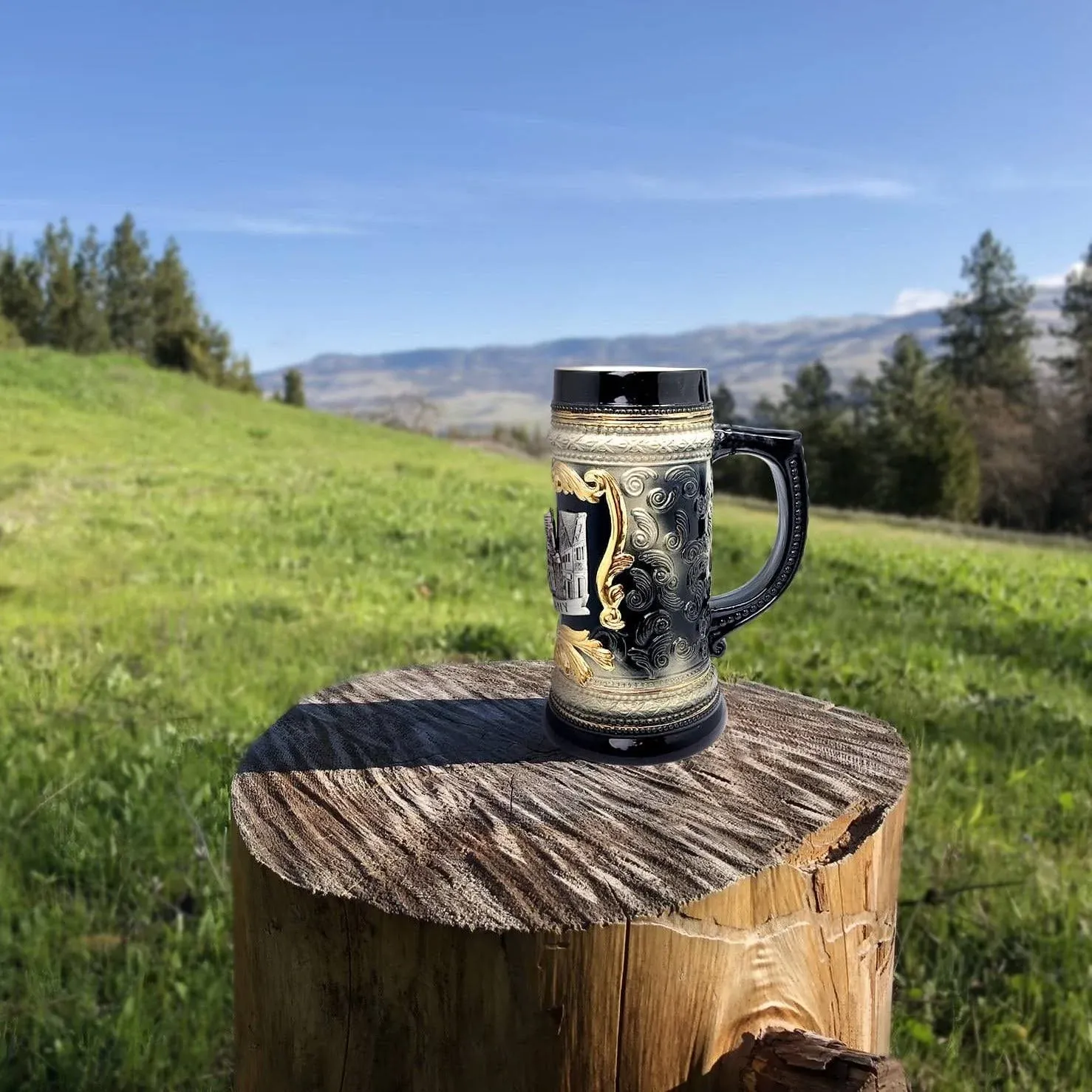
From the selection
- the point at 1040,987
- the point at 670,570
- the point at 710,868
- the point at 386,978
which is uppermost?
the point at 670,570

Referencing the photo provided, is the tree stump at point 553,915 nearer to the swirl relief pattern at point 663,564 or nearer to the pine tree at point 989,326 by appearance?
the swirl relief pattern at point 663,564

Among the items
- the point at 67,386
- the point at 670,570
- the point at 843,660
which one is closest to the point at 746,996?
the point at 670,570

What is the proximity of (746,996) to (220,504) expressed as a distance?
34.1 ft

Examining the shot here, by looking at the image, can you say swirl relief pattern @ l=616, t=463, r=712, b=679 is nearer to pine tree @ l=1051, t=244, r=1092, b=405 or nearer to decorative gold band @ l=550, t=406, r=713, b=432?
decorative gold band @ l=550, t=406, r=713, b=432

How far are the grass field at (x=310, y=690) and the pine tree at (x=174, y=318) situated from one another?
31.8 metres

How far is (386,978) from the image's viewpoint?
1.63 m

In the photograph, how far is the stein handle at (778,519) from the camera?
2.10m

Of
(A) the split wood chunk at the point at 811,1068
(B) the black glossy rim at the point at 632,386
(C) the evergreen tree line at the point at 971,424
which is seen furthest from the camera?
(C) the evergreen tree line at the point at 971,424

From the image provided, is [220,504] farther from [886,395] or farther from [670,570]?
[886,395]

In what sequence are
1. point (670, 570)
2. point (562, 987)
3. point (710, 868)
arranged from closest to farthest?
point (562, 987)
point (710, 868)
point (670, 570)

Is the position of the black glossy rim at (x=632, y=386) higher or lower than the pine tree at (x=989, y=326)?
lower

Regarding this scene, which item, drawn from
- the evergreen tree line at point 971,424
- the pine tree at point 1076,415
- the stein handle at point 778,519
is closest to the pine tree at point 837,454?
the evergreen tree line at point 971,424

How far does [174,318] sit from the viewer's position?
5047cm

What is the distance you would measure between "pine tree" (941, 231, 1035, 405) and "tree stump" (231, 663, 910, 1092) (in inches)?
2116
